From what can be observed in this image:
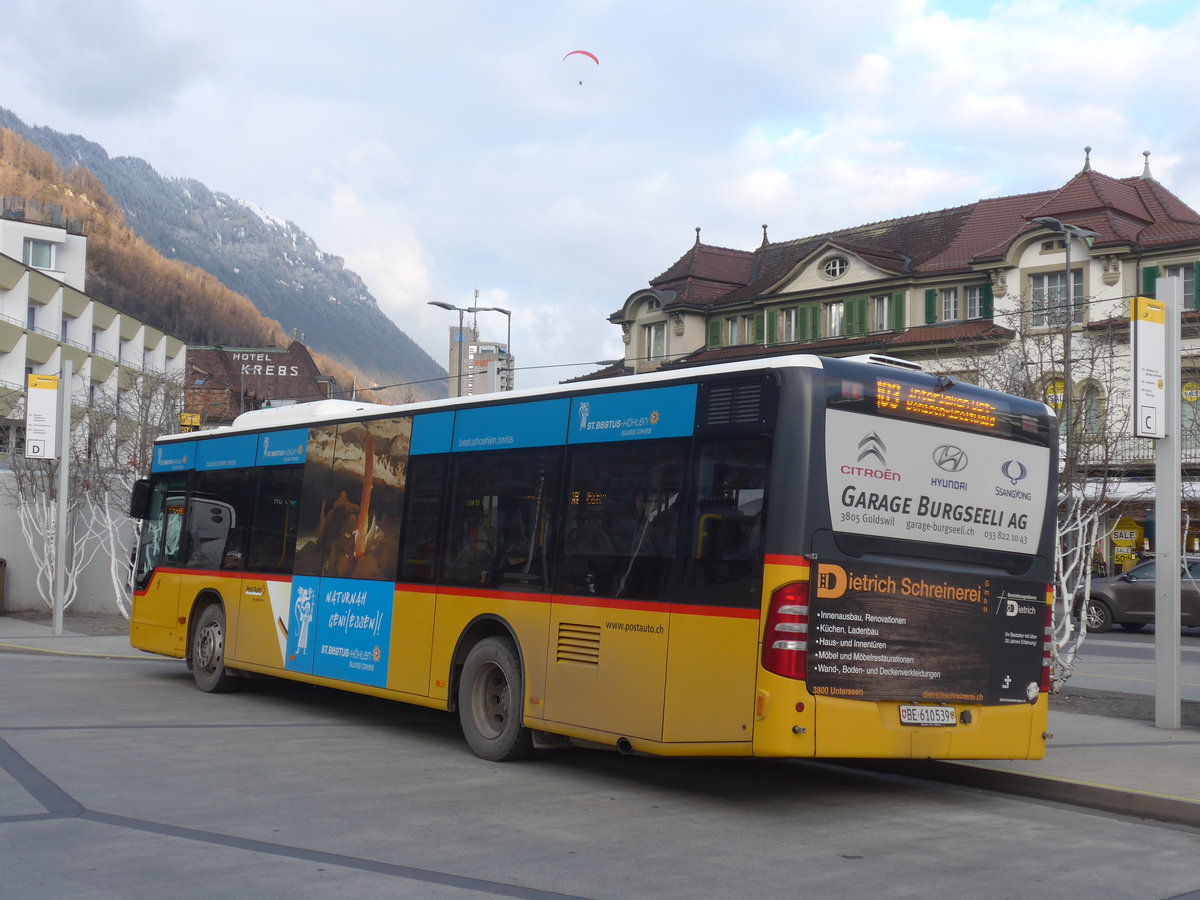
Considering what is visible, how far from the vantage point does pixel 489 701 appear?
1045 centimetres

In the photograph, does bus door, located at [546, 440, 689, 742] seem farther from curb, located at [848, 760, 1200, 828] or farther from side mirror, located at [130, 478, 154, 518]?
side mirror, located at [130, 478, 154, 518]

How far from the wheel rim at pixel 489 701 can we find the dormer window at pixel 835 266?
41.6 metres

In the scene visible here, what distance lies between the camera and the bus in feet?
26.6

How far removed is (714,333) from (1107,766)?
150ft

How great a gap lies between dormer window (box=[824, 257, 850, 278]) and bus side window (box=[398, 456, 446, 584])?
40.3 m

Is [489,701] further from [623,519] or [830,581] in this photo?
[830,581]

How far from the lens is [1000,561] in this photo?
912 centimetres

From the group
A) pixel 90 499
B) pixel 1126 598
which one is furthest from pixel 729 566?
pixel 90 499

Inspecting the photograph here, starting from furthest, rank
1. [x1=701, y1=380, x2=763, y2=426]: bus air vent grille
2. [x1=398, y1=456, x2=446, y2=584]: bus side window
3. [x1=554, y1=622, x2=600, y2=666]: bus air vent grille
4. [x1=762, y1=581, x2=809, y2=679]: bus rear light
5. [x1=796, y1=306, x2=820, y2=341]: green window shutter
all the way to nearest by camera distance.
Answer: [x1=796, y1=306, x2=820, y2=341]: green window shutter
[x1=398, y1=456, x2=446, y2=584]: bus side window
[x1=554, y1=622, x2=600, y2=666]: bus air vent grille
[x1=701, y1=380, x2=763, y2=426]: bus air vent grille
[x1=762, y1=581, x2=809, y2=679]: bus rear light

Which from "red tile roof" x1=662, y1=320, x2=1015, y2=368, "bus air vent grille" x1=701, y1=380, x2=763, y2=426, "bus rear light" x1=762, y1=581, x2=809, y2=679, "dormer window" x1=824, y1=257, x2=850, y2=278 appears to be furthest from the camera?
"dormer window" x1=824, y1=257, x2=850, y2=278

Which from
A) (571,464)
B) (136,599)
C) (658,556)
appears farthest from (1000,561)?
(136,599)

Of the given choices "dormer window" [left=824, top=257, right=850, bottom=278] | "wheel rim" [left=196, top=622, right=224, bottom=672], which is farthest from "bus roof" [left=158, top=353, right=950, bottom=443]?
"dormer window" [left=824, top=257, right=850, bottom=278]

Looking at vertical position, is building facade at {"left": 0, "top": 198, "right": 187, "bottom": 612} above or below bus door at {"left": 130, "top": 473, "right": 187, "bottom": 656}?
above

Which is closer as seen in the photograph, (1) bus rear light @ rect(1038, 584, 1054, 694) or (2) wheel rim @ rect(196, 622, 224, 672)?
(1) bus rear light @ rect(1038, 584, 1054, 694)
